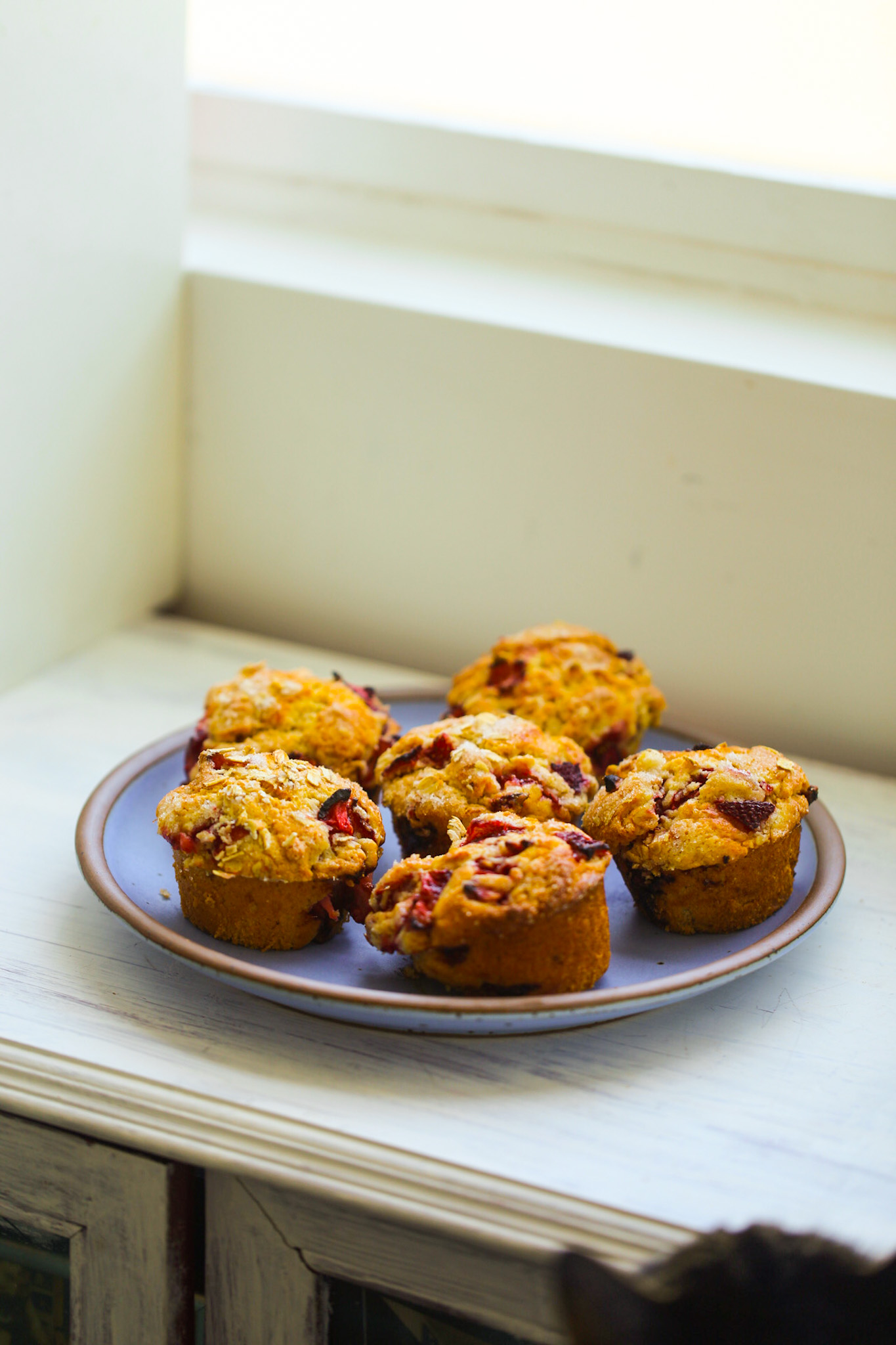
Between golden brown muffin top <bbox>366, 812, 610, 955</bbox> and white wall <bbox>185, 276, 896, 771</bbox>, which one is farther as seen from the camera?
white wall <bbox>185, 276, 896, 771</bbox>

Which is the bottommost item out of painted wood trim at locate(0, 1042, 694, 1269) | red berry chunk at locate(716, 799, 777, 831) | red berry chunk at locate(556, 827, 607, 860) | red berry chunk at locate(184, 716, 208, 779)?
painted wood trim at locate(0, 1042, 694, 1269)

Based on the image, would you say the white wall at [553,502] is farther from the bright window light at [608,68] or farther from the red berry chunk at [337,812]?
the red berry chunk at [337,812]

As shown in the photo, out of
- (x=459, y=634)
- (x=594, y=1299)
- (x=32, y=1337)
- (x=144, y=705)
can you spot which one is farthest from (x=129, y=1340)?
(x=459, y=634)

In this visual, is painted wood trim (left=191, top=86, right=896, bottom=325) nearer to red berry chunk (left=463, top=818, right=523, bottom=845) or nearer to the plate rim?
the plate rim

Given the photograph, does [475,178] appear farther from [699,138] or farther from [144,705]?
[144,705]

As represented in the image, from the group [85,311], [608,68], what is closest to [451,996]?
[85,311]

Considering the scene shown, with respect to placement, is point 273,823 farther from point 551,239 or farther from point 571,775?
point 551,239

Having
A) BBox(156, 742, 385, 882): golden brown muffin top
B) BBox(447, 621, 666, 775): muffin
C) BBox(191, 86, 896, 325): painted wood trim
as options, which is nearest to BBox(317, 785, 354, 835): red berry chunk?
BBox(156, 742, 385, 882): golden brown muffin top
